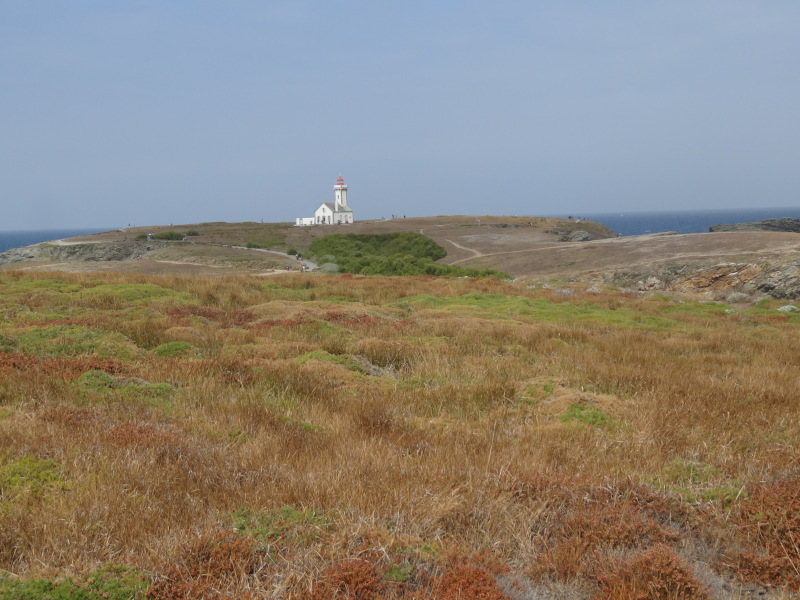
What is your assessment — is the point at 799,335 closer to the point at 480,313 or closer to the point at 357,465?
the point at 480,313

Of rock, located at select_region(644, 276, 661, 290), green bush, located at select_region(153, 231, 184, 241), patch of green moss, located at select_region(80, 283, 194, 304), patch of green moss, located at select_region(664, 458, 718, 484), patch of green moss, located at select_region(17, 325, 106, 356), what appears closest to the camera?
patch of green moss, located at select_region(664, 458, 718, 484)

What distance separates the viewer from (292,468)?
4.77 meters

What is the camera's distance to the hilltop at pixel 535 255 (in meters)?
38.1

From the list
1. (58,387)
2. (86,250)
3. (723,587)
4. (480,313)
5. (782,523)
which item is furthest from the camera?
(86,250)

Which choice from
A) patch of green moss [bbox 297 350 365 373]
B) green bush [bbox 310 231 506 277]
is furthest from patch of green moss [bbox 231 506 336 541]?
green bush [bbox 310 231 506 277]

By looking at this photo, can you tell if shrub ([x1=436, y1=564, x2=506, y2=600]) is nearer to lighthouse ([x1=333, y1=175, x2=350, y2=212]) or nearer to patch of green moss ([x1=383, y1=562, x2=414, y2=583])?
patch of green moss ([x1=383, y1=562, x2=414, y2=583])

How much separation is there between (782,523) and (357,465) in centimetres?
329

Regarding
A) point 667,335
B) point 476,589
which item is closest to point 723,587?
point 476,589

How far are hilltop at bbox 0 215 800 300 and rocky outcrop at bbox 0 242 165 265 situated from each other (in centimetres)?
14

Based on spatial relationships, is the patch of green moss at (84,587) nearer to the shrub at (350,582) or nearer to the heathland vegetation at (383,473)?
the heathland vegetation at (383,473)

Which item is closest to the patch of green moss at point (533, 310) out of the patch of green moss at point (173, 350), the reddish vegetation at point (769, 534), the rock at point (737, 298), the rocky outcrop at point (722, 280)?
the patch of green moss at point (173, 350)

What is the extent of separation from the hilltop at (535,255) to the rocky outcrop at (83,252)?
135 millimetres

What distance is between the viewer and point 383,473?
4688 mm

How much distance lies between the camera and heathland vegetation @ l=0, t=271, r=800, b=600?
11.3 feet
